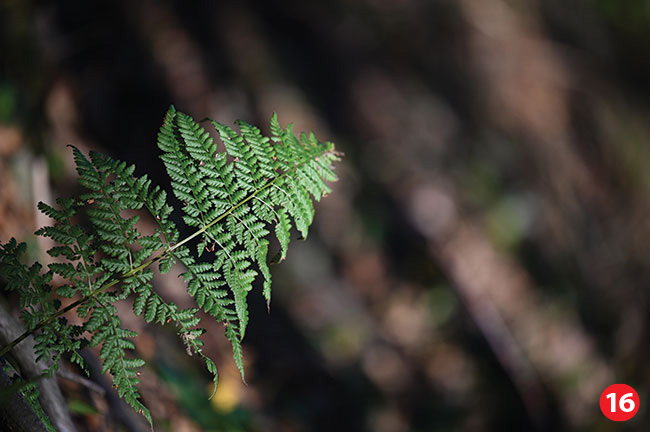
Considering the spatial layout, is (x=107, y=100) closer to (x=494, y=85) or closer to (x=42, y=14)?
(x=42, y=14)

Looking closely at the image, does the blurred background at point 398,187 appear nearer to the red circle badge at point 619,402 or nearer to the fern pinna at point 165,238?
the red circle badge at point 619,402

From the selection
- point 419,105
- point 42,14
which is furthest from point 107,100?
point 419,105

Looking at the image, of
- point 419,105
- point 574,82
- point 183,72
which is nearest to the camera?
point 183,72

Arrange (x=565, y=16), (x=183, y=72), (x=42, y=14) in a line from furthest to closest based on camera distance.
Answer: (x=565, y=16)
(x=183, y=72)
(x=42, y=14)

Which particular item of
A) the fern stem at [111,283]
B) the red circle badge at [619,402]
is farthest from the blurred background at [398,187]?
the fern stem at [111,283]

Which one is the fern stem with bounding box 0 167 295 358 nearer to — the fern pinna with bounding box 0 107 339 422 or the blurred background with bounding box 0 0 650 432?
the fern pinna with bounding box 0 107 339 422
